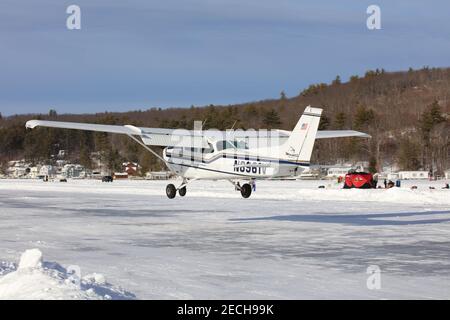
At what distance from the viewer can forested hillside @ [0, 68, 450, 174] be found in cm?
10600

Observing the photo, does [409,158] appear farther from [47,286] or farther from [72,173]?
[47,286]

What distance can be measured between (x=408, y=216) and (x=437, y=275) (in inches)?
471

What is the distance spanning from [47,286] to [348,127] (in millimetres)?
134550

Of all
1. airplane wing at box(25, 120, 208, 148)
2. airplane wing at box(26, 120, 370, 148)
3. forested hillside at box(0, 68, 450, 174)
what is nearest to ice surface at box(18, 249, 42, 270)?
airplane wing at box(26, 120, 370, 148)

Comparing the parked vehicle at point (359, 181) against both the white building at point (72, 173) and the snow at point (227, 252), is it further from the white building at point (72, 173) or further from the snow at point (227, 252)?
the white building at point (72, 173)

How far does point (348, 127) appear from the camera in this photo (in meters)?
139

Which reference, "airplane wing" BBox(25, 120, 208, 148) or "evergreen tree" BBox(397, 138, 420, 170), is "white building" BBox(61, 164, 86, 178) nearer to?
"evergreen tree" BBox(397, 138, 420, 170)

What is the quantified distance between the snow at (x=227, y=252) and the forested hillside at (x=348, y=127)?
6191 centimetres

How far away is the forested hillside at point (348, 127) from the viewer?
10600cm

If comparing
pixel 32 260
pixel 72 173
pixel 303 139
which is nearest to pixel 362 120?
pixel 72 173

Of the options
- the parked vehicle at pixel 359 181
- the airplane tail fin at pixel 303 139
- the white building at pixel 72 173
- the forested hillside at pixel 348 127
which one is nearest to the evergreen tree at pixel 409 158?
the forested hillside at pixel 348 127

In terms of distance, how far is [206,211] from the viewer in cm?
2455
